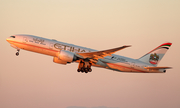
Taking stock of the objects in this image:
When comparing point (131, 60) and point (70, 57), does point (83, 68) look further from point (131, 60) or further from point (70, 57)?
point (131, 60)

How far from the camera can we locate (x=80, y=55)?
1604 inches

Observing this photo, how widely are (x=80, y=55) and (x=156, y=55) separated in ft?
51.0

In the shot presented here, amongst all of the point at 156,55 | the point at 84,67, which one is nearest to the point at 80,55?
the point at 84,67

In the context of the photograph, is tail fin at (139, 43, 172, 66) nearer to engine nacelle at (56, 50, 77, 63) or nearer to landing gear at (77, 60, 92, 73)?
landing gear at (77, 60, 92, 73)

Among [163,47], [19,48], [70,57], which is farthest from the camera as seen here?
[163,47]

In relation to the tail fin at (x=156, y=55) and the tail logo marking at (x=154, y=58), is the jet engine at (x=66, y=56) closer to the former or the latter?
the tail fin at (x=156, y=55)

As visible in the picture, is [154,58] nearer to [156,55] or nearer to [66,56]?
[156,55]

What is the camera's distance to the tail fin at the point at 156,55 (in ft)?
155

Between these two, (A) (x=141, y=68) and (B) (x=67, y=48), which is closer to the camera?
(B) (x=67, y=48)

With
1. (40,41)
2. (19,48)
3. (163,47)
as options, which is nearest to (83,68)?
(40,41)

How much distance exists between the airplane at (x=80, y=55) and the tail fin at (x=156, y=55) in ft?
8.19

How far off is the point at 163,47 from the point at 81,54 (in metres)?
17.2

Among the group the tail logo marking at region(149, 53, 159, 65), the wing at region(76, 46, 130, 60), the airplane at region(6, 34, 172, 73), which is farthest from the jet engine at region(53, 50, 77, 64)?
the tail logo marking at region(149, 53, 159, 65)

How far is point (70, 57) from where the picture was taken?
129 feet
